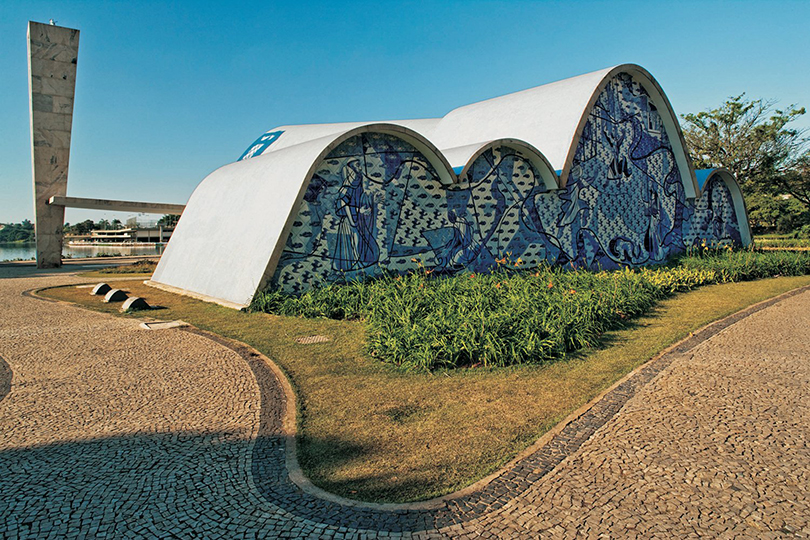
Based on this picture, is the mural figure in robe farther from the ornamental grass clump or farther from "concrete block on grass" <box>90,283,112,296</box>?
"concrete block on grass" <box>90,283,112,296</box>

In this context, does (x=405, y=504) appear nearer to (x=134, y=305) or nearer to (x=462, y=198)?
(x=134, y=305)

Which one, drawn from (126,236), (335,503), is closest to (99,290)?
(335,503)

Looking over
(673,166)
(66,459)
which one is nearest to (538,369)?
(66,459)

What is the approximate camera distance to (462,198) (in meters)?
11.6

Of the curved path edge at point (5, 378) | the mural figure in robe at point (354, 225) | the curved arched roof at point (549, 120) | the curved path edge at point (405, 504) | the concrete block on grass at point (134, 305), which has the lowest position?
the curved path edge at point (405, 504)

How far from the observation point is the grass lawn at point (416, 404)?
130 inches

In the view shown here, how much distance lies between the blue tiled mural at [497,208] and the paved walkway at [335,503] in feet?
15.4

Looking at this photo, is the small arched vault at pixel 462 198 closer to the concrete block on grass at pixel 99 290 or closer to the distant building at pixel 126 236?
the concrete block on grass at pixel 99 290

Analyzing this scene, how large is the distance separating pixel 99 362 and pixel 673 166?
1667 centimetres

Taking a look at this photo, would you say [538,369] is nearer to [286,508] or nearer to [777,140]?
[286,508]

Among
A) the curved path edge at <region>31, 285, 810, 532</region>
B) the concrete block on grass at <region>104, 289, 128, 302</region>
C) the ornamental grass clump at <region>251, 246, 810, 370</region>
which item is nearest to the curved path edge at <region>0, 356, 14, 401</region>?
the curved path edge at <region>31, 285, 810, 532</region>

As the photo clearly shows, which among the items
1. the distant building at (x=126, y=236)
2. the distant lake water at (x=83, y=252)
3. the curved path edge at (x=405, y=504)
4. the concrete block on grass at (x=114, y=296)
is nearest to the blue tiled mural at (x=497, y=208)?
the concrete block on grass at (x=114, y=296)

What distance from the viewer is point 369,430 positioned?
3.97 metres

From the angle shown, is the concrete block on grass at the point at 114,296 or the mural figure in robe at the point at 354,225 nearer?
the mural figure in robe at the point at 354,225
